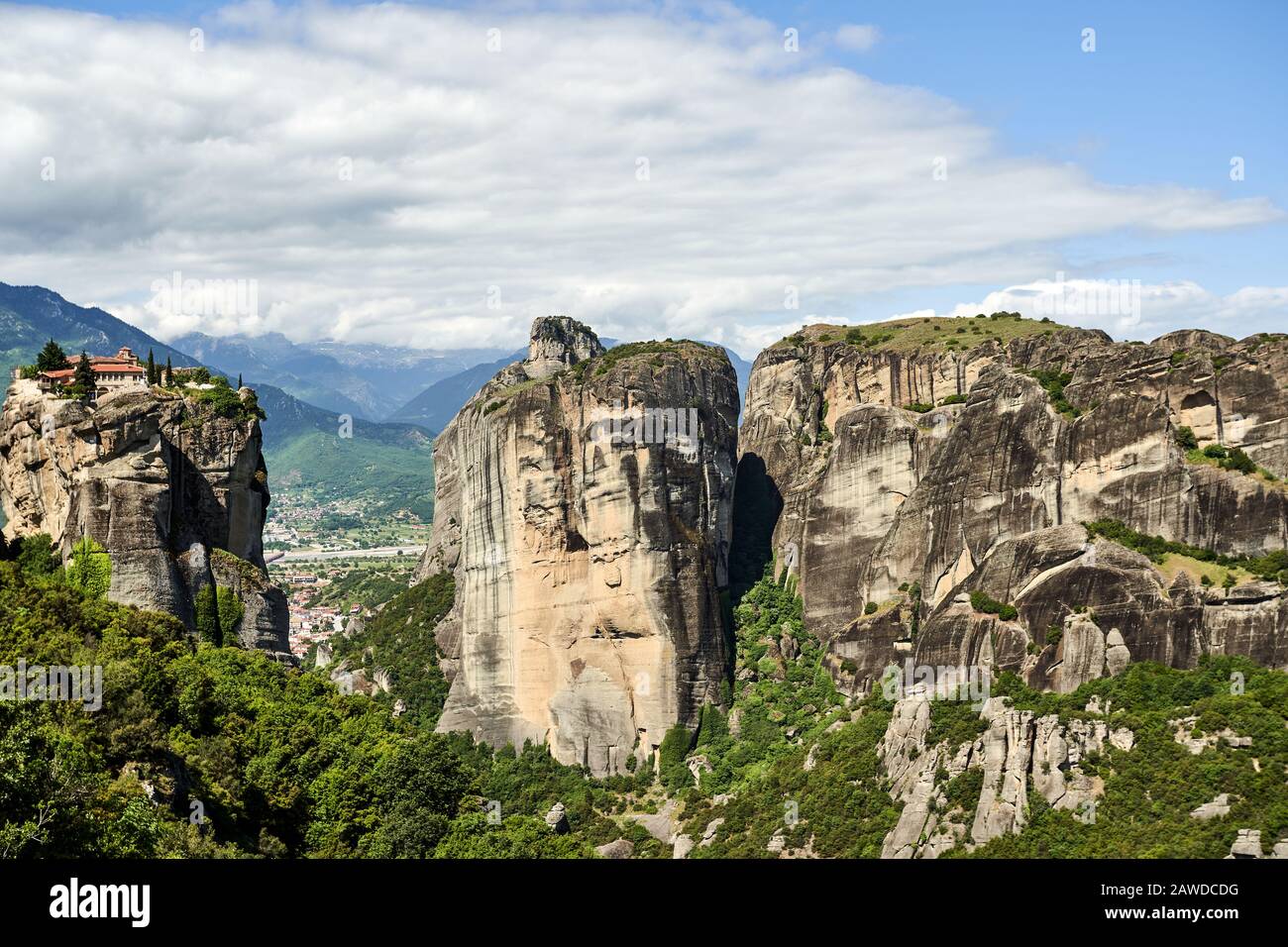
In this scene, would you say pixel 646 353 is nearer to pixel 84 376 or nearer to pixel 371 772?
pixel 84 376

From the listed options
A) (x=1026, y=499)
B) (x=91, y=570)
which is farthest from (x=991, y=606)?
(x=91, y=570)

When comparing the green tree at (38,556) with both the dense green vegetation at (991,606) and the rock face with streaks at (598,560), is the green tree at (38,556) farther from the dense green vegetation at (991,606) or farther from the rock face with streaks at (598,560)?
the dense green vegetation at (991,606)

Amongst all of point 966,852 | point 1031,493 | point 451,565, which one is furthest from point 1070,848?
point 451,565

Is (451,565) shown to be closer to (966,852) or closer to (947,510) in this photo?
(947,510)

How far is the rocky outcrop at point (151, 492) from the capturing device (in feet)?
179

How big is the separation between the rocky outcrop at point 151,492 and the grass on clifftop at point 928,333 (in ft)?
141

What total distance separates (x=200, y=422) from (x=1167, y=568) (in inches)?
1669

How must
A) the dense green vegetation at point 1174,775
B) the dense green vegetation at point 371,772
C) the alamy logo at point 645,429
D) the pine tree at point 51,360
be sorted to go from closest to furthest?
the dense green vegetation at point 371,772 < the dense green vegetation at point 1174,775 < the pine tree at point 51,360 < the alamy logo at point 645,429

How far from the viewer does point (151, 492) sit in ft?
181

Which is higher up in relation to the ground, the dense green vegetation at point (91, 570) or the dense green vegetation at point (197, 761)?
the dense green vegetation at point (91, 570)

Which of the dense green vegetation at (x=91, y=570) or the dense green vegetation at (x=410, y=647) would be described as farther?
the dense green vegetation at (x=410, y=647)

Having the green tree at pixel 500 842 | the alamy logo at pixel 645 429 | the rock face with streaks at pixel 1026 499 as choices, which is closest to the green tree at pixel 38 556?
the green tree at pixel 500 842

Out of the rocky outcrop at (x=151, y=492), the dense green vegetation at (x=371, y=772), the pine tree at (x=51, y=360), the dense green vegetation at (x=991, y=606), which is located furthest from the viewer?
the pine tree at (x=51, y=360)
